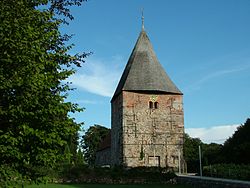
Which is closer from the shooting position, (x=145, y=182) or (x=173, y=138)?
(x=145, y=182)

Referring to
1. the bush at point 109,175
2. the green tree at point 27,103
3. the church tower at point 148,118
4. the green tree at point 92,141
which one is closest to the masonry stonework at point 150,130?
the church tower at point 148,118

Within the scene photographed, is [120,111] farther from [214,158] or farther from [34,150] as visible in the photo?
[34,150]

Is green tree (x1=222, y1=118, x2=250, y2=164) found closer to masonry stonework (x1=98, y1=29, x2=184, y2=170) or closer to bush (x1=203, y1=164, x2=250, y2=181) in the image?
bush (x1=203, y1=164, x2=250, y2=181)

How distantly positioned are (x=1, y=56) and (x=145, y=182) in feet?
85.6

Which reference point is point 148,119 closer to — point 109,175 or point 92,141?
point 109,175

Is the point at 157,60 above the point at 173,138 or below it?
above

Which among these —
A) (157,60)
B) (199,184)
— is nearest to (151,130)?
(157,60)

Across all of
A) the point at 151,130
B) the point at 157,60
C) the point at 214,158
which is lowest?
the point at 214,158

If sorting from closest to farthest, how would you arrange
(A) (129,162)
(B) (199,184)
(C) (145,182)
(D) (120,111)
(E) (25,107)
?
(E) (25,107) → (B) (199,184) → (C) (145,182) → (A) (129,162) → (D) (120,111)

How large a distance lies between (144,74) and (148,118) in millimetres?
4452

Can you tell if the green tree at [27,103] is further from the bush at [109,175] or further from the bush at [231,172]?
the bush at [109,175]

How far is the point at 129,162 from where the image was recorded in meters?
37.0

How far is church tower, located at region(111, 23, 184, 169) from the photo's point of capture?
3744 cm

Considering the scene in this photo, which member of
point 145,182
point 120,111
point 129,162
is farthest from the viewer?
point 120,111
